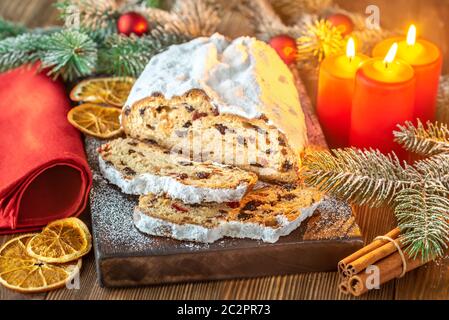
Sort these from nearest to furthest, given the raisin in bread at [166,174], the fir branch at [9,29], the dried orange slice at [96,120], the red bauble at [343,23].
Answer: the raisin in bread at [166,174] → the dried orange slice at [96,120] → the red bauble at [343,23] → the fir branch at [9,29]

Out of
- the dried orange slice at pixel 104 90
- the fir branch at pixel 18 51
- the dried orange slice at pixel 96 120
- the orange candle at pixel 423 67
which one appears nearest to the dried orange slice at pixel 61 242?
the dried orange slice at pixel 96 120

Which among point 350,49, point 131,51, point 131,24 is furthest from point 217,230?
point 131,24

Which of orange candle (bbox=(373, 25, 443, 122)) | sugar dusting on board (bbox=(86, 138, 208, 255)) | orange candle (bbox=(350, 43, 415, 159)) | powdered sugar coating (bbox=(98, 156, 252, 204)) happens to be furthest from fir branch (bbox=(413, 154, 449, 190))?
sugar dusting on board (bbox=(86, 138, 208, 255))

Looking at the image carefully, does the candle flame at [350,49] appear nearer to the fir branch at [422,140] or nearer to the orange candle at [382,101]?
the orange candle at [382,101]

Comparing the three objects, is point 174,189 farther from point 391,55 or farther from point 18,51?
point 18,51

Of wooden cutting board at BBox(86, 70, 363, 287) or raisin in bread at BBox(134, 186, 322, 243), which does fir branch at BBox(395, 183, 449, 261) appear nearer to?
wooden cutting board at BBox(86, 70, 363, 287)

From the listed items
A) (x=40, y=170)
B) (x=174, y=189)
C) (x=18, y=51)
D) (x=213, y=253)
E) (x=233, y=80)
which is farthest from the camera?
(x=18, y=51)
